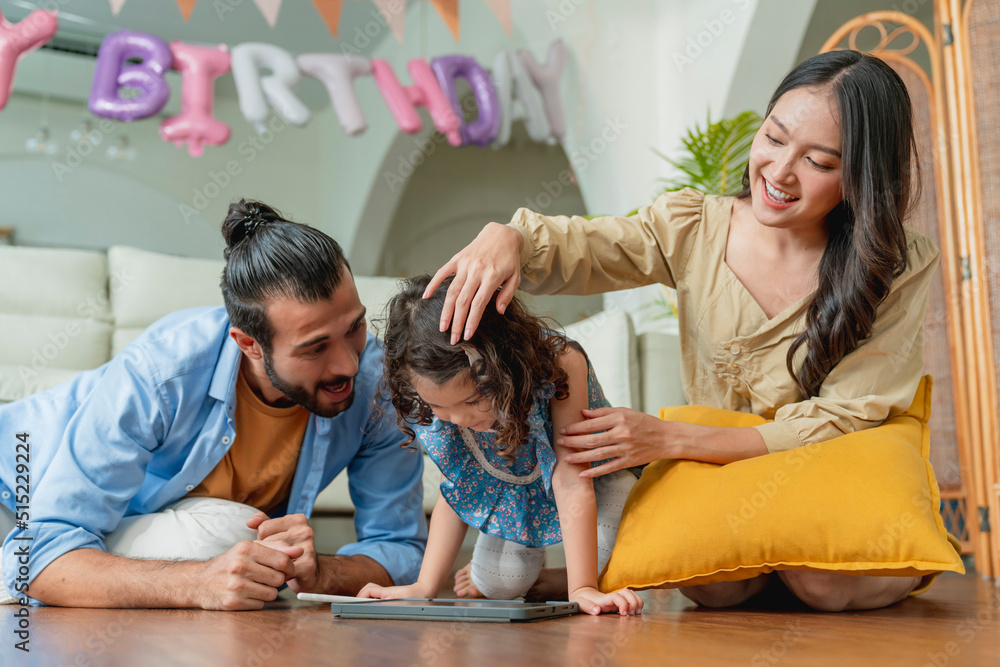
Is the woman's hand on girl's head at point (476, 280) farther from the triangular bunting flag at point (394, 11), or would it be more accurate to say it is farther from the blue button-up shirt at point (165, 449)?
the triangular bunting flag at point (394, 11)

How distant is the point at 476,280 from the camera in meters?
1.18

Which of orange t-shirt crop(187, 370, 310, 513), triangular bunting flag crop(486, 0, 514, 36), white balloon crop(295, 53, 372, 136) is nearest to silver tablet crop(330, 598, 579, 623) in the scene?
orange t-shirt crop(187, 370, 310, 513)

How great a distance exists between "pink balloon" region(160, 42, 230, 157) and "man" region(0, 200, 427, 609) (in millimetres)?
2644

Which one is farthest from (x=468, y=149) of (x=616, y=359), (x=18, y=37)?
(x=616, y=359)

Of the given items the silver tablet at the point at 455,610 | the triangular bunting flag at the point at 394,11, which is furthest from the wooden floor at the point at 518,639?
the triangular bunting flag at the point at 394,11

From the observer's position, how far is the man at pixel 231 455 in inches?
51.4

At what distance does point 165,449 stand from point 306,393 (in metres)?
0.28

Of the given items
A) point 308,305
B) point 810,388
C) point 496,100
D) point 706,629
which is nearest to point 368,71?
point 496,100

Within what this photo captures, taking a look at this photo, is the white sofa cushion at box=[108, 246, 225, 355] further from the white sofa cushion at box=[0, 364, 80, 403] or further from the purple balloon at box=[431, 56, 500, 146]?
the purple balloon at box=[431, 56, 500, 146]

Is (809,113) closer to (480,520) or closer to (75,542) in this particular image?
(480,520)

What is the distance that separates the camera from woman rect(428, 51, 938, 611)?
49.6 inches

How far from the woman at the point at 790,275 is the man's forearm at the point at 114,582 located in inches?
22.8

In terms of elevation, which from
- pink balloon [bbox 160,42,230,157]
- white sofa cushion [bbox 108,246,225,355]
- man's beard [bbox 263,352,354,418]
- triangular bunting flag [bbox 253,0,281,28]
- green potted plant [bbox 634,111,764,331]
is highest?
triangular bunting flag [bbox 253,0,281,28]

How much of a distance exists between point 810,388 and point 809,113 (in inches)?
17.5
